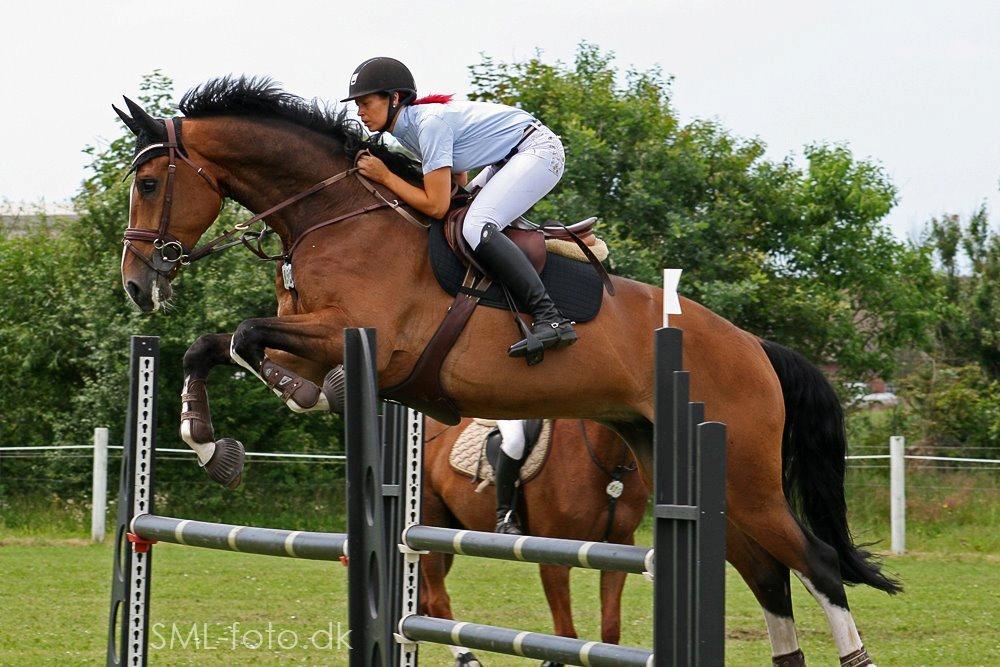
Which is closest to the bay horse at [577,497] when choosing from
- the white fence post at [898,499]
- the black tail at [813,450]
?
the black tail at [813,450]

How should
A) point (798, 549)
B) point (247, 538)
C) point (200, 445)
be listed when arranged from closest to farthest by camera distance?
point (247, 538)
point (200, 445)
point (798, 549)

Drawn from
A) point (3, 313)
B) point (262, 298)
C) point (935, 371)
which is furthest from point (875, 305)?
point (3, 313)

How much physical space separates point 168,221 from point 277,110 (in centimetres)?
60

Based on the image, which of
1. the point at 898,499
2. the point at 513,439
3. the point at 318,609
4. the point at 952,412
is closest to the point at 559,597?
the point at 513,439

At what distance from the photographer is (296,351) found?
3.96 meters

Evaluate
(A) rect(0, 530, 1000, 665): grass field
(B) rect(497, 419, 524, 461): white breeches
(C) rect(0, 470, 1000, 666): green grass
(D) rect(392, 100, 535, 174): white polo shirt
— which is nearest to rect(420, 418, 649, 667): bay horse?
(B) rect(497, 419, 524, 461): white breeches

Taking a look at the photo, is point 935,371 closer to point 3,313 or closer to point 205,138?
point 3,313

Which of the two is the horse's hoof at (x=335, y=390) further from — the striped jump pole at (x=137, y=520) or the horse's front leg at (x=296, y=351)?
the striped jump pole at (x=137, y=520)

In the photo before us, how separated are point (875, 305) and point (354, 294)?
Answer: 15.8 m

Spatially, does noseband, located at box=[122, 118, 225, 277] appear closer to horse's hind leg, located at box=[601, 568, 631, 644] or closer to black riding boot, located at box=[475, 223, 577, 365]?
black riding boot, located at box=[475, 223, 577, 365]

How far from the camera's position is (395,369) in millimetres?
4164

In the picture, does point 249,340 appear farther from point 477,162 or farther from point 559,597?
point 559,597

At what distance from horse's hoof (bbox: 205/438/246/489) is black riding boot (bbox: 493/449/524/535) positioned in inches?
99.5

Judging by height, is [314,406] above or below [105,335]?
below
